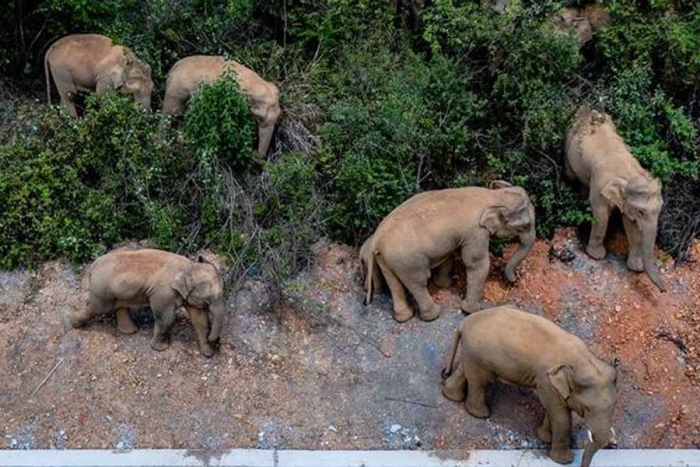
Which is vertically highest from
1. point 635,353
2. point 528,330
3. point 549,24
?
point 549,24

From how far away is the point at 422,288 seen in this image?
884cm

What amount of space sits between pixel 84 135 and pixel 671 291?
576 cm

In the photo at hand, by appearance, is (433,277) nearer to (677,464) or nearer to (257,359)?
(257,359)

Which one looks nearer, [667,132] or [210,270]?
[210,270]

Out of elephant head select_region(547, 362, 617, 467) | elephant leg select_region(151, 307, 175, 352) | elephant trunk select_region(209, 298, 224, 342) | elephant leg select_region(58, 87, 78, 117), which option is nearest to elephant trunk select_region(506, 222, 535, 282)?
Answer: elephant head select_region(547, 362, 617, 467)

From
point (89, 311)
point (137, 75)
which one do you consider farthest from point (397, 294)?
point (137, 75)

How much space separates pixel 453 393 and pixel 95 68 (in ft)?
16.1

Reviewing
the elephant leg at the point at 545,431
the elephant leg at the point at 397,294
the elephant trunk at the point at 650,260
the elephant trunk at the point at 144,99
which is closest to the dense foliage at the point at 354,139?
the elephant trunk at the point at 144,99

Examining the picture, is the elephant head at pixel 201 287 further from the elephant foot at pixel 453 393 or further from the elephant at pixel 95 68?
the elephant at pixel 95 68

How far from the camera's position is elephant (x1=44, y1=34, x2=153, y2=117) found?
10102mm

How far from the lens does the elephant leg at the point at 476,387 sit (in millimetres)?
7957

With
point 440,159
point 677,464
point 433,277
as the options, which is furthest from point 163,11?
point 677,464

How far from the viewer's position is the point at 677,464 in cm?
793

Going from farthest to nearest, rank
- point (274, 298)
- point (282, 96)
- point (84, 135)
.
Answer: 1. point (282, 96)
2. point (84, 135)
3. point (274, 298)
